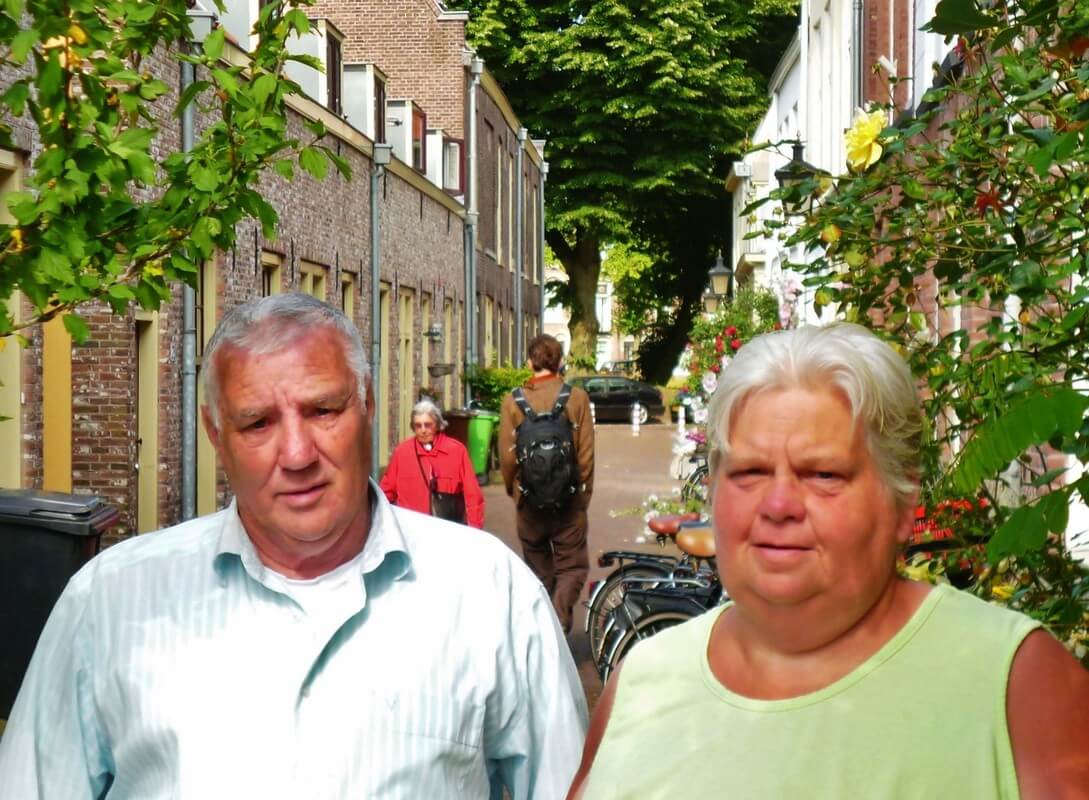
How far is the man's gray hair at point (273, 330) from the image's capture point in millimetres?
2684

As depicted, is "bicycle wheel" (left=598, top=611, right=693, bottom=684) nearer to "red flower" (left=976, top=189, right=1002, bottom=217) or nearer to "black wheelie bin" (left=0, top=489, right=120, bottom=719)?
"black wheelie bin" (left=0, top=489, right=120, bottom=719)

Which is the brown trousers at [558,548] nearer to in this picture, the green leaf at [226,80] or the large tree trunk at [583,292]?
the green leaf at [226,80]

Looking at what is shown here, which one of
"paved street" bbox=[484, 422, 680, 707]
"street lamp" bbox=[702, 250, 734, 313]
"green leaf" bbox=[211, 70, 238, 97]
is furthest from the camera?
"street lamp" bbox=[702, 250, 734, 313]

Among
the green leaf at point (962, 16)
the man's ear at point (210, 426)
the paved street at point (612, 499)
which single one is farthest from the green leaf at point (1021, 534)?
the paved street at point (612, 499)

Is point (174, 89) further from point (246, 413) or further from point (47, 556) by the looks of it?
point (246, 413)

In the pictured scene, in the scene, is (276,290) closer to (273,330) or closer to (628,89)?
(273,330)

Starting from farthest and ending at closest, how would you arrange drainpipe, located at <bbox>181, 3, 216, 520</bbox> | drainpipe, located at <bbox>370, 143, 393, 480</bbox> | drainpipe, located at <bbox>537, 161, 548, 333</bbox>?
drainpipe, located at <bbox>537, 161, 548, 333</bbox>, drainpipe, located at <bbox>370, 143, 393, 480</bbox>, drainpipe, located at <bbox>181, 3, 216, 520</bbox>

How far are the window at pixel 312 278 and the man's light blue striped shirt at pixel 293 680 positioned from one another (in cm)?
1644

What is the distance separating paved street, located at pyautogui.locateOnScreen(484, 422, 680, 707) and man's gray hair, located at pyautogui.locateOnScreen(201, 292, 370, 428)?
224 inches

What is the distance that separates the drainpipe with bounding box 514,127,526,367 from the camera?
38.8 meters

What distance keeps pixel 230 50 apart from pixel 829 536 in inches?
587

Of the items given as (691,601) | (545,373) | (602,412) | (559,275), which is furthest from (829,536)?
(559,275)

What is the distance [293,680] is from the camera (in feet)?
8.57

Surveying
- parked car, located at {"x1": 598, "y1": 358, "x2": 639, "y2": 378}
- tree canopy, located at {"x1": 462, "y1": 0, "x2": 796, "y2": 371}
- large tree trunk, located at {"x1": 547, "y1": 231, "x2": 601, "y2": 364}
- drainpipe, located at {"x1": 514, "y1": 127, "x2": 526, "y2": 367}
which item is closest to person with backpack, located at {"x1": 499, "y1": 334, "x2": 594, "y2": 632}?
drainpipe, located at {"x1": 514, "y1": 127, "x2": 526, "y2": 367}
